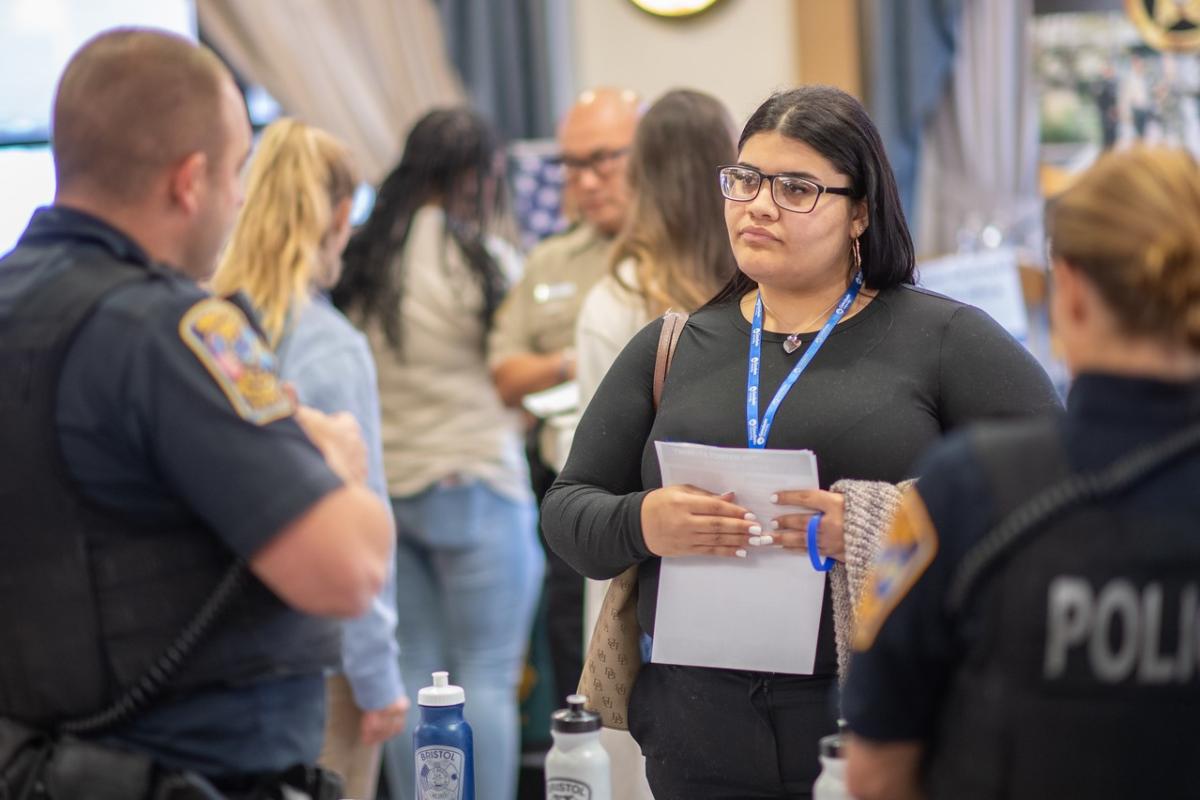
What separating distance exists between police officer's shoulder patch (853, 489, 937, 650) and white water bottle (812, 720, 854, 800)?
0.30m

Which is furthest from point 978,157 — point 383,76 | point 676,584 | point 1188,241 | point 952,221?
point 1188,241

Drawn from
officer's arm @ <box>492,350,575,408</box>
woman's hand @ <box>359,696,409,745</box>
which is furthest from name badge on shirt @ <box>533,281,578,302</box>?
woman's hand @ <box>359,696,409,745</box>

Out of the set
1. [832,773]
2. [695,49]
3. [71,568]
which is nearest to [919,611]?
[832,773]

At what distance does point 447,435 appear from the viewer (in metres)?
3.42

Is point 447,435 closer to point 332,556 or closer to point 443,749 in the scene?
point 443,749

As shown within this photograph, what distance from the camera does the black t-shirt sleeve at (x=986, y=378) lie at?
5.88 feet

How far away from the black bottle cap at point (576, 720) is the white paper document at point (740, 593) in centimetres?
15

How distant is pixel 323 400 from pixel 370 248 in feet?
3.04

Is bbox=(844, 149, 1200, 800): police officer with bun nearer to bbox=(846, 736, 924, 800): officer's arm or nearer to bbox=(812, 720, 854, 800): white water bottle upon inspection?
bbox=(846, 736, 924, 800): officer's arm

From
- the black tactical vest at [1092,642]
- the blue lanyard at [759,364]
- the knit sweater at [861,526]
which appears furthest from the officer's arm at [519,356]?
the black tactical vest at [1092,642]

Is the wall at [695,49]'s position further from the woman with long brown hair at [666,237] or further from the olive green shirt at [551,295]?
the woman with long brown hair at [666,237]

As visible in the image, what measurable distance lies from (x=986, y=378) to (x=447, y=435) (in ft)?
5.96

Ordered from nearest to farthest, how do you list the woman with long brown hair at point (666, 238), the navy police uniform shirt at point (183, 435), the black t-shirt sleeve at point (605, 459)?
the navy police uniform shirt at point (183, 435) → the black t-shirt sleeve at point (605, 459) → the woman with long brown hair at point (666, 238)

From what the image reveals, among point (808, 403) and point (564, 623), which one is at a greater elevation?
point (808, 403)
